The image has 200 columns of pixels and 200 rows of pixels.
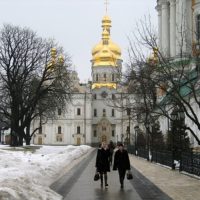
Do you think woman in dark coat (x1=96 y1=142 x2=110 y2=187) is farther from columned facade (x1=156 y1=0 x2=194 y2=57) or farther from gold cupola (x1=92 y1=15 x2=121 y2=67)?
gold cupola (x1=92 y1=15 x2=121 y2=67)

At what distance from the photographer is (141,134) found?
68.4 metres

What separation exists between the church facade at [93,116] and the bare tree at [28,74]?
77.0 metres

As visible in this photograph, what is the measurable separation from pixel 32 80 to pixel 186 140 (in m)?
23.1

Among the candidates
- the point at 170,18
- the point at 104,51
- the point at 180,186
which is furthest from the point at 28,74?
the point at 104,51

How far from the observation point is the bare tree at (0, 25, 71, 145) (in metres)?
52.2

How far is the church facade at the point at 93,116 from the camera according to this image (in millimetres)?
133625

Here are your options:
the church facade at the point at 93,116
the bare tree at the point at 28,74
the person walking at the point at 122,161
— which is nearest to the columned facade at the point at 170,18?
the bare tree at the point at 28,74

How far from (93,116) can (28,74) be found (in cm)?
8604

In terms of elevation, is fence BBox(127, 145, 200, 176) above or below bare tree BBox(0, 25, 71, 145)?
below

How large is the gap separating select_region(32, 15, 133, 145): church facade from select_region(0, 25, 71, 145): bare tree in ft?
252

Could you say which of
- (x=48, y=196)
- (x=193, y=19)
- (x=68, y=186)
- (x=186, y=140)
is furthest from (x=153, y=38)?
(x=193, y=19)

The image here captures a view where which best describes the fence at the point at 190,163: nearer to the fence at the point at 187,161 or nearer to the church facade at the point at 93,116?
the fence at the point at 187,161

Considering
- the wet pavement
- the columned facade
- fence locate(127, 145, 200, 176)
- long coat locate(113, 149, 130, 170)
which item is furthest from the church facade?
Answer: long coat locate(113, 149, 130, 170)

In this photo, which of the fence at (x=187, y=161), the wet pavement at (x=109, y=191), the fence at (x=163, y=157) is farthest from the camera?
the fence at (x=163, y=157)
